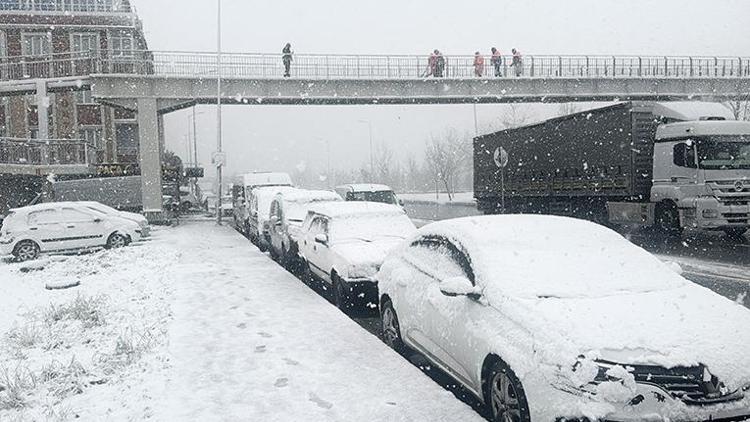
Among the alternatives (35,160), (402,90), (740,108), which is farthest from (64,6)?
(740,108)

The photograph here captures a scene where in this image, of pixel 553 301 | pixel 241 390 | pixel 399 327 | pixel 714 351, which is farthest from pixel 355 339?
pixel 714 351

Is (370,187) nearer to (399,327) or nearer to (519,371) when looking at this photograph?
(399,327)

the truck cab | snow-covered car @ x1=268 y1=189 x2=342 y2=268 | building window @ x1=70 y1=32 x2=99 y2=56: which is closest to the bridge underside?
building window @ x1=70 y1=32 x2=99 y2=56

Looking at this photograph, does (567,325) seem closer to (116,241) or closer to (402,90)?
(116,241)

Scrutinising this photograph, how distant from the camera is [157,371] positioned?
5.84 m

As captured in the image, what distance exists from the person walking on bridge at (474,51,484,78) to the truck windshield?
19.9 meters

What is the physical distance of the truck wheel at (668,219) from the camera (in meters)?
17.1

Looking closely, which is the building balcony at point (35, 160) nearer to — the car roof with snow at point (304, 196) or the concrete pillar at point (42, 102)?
the concrete pillar at point (42, 102)

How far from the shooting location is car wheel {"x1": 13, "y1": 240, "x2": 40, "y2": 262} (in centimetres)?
1805

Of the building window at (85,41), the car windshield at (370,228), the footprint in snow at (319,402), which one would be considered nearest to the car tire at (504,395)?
the footprint in snow at (319,402)

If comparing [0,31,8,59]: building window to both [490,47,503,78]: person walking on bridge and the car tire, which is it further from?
the car tire

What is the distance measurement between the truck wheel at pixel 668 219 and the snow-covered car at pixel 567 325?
40.5 feet

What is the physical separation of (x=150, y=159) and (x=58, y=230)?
14.6m

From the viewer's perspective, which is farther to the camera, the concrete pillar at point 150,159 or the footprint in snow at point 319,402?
the concrete pillar at point 150,159
